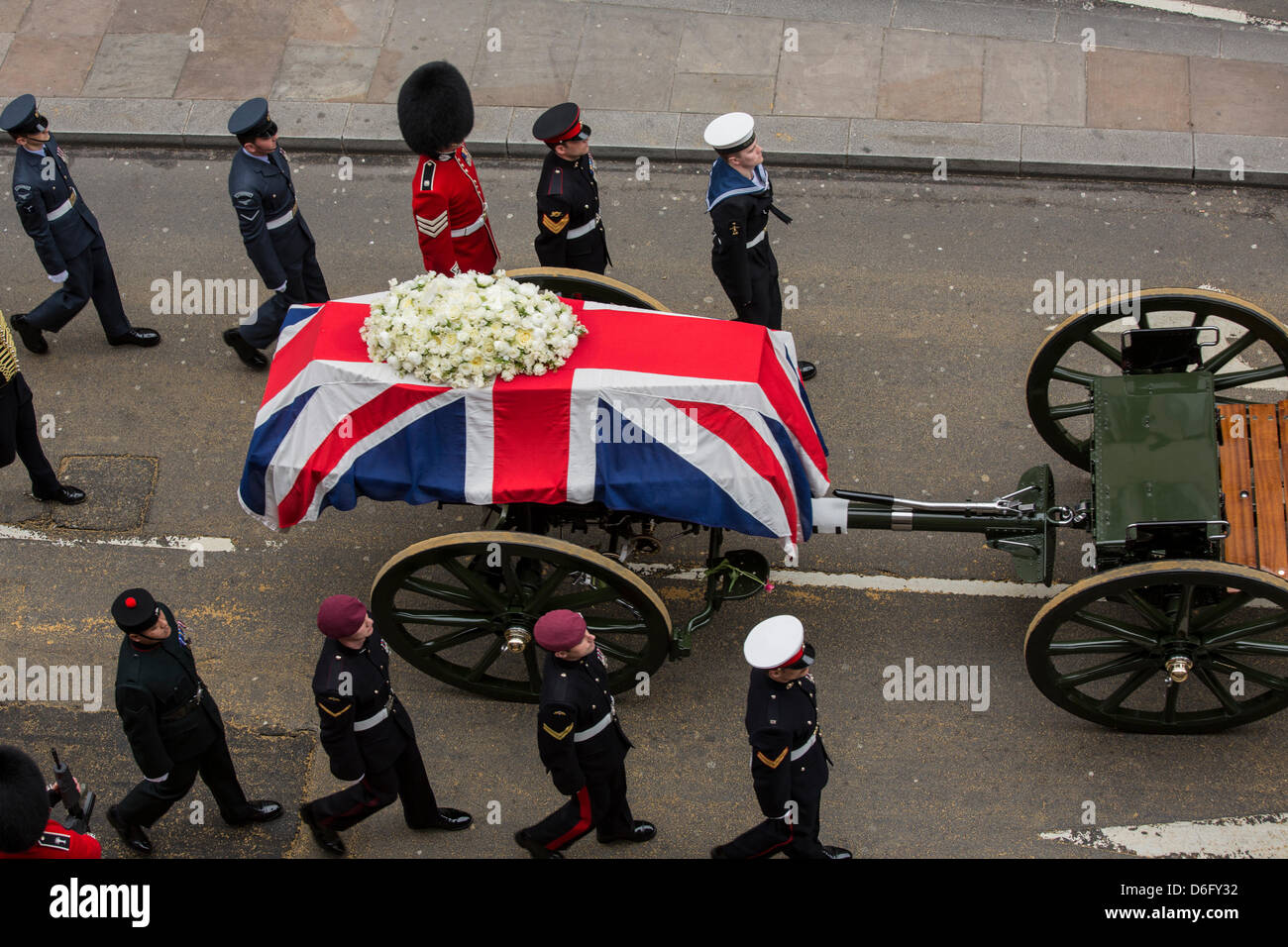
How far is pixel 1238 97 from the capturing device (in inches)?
371

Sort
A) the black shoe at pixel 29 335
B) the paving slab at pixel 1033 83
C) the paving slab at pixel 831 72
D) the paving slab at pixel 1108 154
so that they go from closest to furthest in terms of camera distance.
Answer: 1. the black shoe at pixel 29 335
2. the paving slab at pixel 1108 154
3. the paving slab at pixel 1033 83
4. the paving slab at pixel 831 72

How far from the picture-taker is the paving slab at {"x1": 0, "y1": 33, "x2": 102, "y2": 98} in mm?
10227

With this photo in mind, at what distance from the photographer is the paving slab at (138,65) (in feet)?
33.3

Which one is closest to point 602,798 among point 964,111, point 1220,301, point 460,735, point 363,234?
point 460,735

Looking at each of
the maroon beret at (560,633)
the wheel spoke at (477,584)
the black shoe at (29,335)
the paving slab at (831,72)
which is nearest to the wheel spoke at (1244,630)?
the maroon beret at (560,633)

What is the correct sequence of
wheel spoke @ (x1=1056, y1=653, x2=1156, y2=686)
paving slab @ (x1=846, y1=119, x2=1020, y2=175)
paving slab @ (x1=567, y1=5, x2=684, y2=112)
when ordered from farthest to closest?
1. paving slab @ (x1=567, y1=5, x2=684, y2=112)
2. paving slab @ (x1=846, y1=119, x2=1020, y2=175)
3. wheel spoke @ (x1=1056, y1=653, x2=1156, y2=686)

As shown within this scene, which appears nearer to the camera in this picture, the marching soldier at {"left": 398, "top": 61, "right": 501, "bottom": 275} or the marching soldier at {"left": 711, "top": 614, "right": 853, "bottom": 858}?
the marching soldier at {"left": 711, "top": 614, "right": 853, "bottom": 858}

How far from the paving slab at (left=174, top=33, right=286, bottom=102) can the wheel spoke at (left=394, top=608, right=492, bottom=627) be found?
17.3 feet

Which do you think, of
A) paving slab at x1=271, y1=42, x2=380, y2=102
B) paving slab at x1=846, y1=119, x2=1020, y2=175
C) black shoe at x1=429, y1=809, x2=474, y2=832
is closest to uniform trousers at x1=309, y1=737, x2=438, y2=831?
black shoe at x1=429, y1=809, x2=474, y2=832

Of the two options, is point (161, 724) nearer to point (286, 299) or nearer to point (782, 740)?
point (782, 740)

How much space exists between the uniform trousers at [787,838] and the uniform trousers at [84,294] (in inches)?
195

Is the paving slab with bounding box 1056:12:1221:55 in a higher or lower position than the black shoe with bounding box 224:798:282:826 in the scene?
higher

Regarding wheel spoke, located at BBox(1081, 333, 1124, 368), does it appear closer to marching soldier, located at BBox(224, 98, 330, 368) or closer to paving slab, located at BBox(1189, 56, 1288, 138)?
paving slab, located at BBox(1189, 56, 1288, 138)

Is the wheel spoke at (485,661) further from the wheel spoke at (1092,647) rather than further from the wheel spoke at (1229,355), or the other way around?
the wheel spoke at (1229,355)
